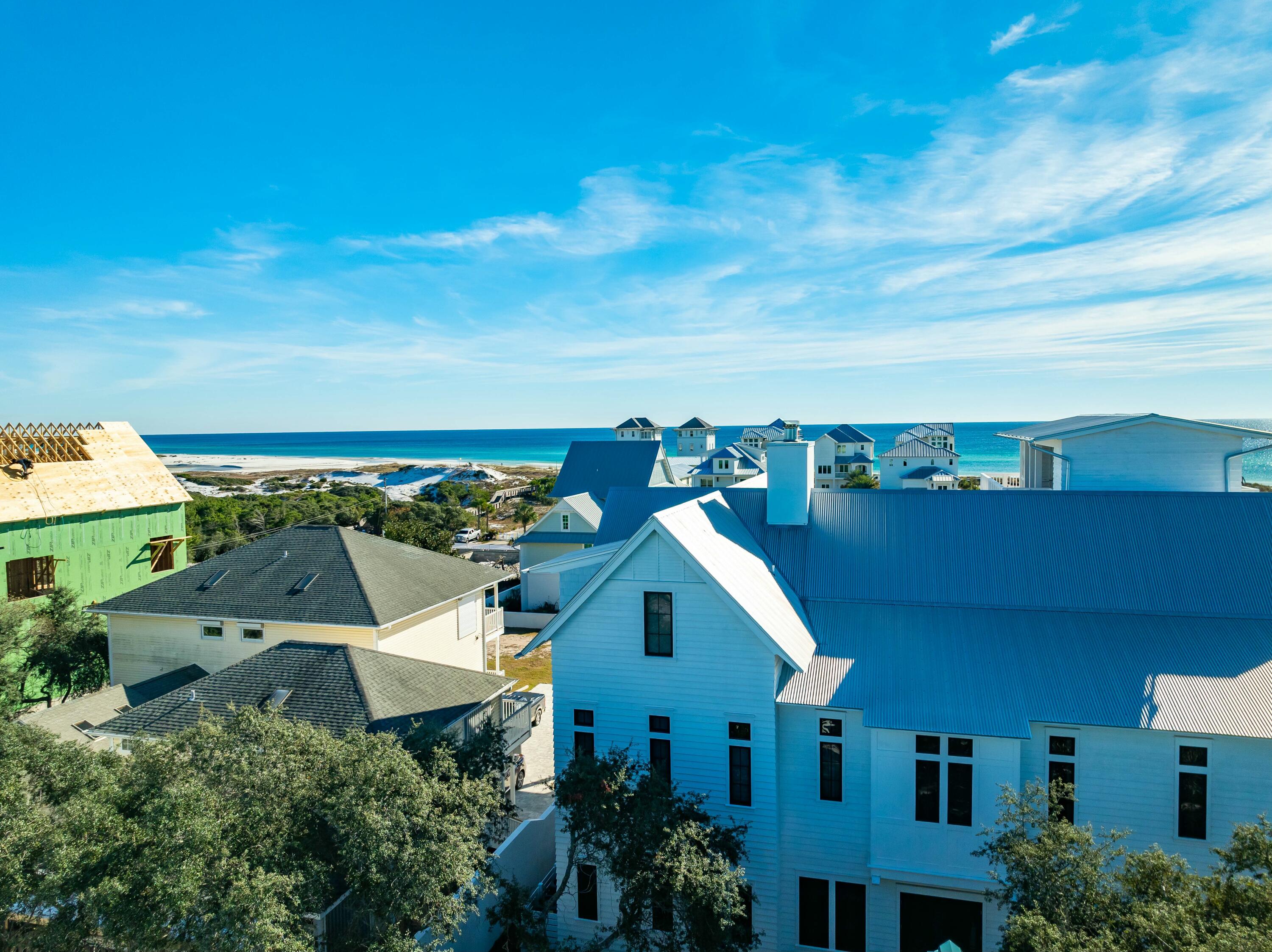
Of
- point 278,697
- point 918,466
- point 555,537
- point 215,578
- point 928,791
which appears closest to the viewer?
point 928,791

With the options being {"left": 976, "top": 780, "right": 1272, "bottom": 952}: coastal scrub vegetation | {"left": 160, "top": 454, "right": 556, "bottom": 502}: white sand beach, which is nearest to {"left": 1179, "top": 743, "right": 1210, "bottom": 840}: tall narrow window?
{"left": 976, "top": 780, "right": 1272, "bottom": 952}: coastal scrub vegetation

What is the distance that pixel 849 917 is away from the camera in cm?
1418

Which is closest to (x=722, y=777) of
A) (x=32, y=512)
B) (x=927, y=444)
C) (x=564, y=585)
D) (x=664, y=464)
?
(x=564, y=585)

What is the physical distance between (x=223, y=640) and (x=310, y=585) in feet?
10.7

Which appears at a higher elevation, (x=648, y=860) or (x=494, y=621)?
(x=648, y=860)

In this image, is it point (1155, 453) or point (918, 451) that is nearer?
point (1155, 453)

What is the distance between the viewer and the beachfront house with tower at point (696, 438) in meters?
115

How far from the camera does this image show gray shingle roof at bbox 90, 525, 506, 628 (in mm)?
22531

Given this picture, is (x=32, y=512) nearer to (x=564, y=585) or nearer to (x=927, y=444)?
(x=564, y=585)

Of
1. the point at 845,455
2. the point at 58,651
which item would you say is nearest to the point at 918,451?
the point at 845,455

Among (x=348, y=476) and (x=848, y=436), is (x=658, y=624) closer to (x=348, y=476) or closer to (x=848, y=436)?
(x=848, y=436)

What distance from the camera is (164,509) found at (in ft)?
110

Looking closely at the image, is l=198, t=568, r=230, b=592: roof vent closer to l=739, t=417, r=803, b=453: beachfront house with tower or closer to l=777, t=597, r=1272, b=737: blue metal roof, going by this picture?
l=777, t=597, r=1272, b=737: blue metal roof

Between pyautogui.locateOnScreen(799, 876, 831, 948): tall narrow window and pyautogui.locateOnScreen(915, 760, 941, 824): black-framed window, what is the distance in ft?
8.34
